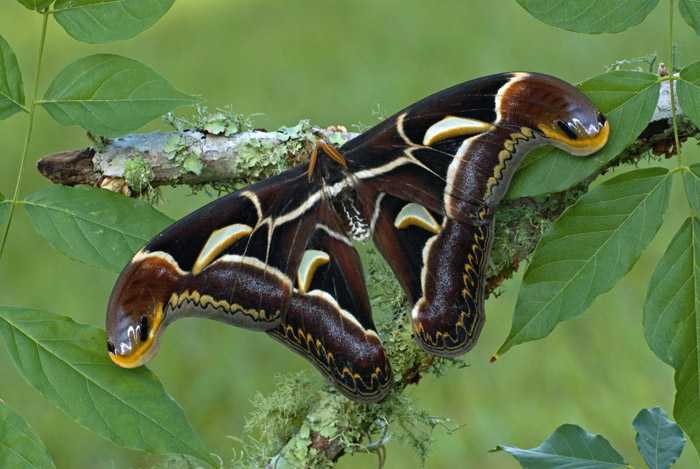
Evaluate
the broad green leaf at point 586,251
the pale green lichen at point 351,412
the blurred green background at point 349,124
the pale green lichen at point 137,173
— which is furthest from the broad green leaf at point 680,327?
the blurred green background at point 349,124

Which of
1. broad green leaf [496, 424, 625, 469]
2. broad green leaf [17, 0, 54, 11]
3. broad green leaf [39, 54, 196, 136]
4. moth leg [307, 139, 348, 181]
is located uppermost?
broad green leaf [17, 0, 54, 11]

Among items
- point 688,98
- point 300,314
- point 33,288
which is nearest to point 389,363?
point 300,314

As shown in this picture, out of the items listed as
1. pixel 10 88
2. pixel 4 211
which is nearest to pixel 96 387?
pixel 4 211

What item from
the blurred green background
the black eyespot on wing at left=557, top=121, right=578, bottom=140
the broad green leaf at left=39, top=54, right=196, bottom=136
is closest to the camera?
the black eyespot on wing at left=557, top=121, right=578, bottom=140

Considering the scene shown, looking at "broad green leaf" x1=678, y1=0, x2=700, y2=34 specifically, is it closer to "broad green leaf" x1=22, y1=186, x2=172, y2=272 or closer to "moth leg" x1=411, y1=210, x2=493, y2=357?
"moth leg" x1=411, y1=210, x2=493, y2=357

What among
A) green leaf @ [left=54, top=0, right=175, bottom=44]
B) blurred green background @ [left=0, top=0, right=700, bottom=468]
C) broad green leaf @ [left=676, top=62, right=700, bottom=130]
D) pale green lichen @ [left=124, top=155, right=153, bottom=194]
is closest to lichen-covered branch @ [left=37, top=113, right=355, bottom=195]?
pale green lichen @ [left=124, top=155, right=153, bottom=194]

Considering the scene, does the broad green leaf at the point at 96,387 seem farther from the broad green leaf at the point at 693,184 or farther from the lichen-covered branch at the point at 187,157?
the broad green leaf at the point at 693,184
